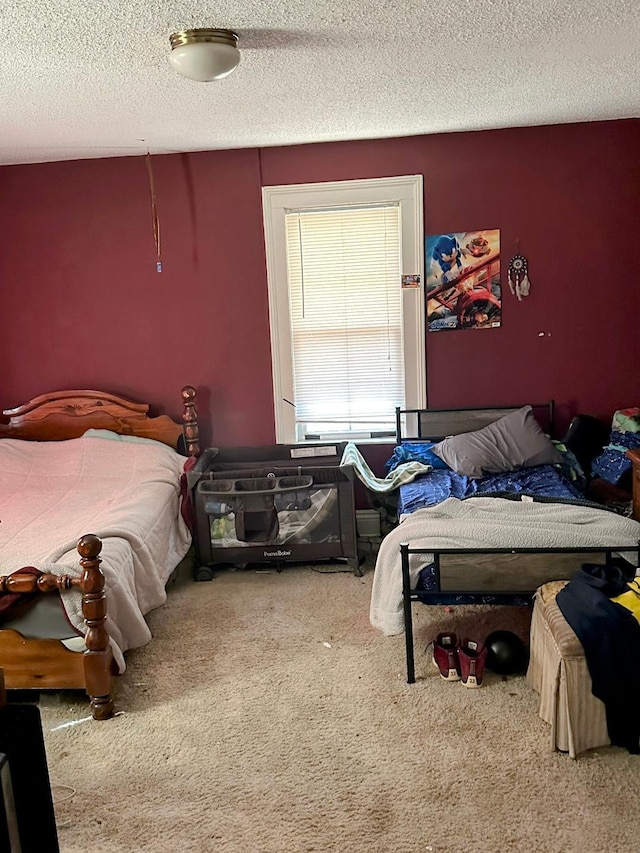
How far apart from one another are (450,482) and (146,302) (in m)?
2.09

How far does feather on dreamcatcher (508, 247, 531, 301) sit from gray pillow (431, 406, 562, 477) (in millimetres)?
687

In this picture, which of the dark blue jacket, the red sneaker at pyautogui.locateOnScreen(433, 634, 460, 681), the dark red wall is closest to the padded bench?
the dark blue jacket

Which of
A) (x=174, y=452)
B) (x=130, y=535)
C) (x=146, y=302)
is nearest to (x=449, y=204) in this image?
(x=146, y=302)

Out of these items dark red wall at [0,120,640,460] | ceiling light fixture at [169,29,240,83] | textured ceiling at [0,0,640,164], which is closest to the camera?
textured ceiling at [0,0,640,164]

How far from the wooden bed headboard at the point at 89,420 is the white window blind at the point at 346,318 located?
0.74 m

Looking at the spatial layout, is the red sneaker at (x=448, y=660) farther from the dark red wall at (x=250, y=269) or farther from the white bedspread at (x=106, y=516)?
→ the dark red wall at (x=250, y=269)

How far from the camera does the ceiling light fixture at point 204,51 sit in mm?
2404

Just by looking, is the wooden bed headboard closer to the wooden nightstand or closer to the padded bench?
the wooden nightstand

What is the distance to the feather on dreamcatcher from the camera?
13.9 feet

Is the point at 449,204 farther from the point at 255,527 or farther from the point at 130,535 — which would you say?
the point at 130,535

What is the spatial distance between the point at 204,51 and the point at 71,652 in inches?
84.3

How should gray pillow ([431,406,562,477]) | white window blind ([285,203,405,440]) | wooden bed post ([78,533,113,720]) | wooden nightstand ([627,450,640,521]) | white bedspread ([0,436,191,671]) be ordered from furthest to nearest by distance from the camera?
1. white window blind ([285,203,405,440])
2. gray pillow ([431,406,562,477])
3. wooden nightstand ([627,450,640,521])
4. white bedspread ([0,436,191,671])
5. wooden bed post ([78,533,113,720])

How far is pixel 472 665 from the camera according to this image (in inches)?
111

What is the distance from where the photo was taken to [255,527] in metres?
4.00
